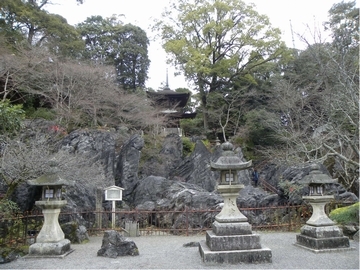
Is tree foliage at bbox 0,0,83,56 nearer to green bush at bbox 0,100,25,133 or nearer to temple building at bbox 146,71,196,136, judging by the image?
temple building at bbox 146,71,196,136

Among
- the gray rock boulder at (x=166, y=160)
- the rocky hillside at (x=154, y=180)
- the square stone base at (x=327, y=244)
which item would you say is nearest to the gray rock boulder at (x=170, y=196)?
the rocky hillside at (x=154, y=180)

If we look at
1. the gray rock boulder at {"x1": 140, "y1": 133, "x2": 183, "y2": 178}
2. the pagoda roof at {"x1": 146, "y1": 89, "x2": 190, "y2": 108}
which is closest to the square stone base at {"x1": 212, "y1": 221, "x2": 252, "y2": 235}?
the gray rock boulder at {"x1": 140, "y1": 133, "x2": 183, "y2": 178}

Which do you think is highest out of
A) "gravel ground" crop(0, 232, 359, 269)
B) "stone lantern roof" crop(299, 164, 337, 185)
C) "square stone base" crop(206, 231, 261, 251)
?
"stone lantern roof" crop(299, 164, 337, 185)

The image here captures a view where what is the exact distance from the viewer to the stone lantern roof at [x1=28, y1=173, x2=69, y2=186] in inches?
288

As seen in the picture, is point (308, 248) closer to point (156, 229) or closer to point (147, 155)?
point (156, 229)

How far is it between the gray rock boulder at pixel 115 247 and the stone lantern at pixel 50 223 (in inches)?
41.9

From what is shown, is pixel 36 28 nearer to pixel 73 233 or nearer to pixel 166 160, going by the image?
pixel 166 160

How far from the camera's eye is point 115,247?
7137 millimetres

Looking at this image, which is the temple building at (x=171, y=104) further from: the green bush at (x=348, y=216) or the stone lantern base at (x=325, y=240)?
the stone lantern base at (x=325, y=240)

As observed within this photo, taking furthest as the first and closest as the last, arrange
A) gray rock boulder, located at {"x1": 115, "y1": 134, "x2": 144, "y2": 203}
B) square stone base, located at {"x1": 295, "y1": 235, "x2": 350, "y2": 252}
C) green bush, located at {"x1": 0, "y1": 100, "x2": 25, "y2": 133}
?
gray rock boulder, located at {"x1": 115, "y1": 134, "x2": 144, "y2": 203} → green bush, located at {"x1": 0, "y1": 100, "x2": 25, "y2": 133} → square stone base, located at {"x1": 295, "y1": 235, "x2": 350, "y2": 252}

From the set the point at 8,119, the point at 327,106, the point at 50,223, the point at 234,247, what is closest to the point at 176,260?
the point at 234,247

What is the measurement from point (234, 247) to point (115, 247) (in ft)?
9.88

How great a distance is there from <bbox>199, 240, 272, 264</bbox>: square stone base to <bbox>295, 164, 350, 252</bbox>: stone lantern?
70.1 inches

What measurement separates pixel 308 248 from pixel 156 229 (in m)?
5.78
